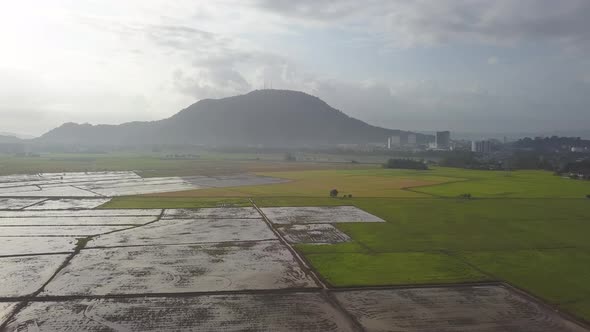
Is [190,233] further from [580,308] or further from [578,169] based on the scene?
[578,169]

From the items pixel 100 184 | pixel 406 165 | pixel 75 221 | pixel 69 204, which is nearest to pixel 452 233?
pixel 75 221

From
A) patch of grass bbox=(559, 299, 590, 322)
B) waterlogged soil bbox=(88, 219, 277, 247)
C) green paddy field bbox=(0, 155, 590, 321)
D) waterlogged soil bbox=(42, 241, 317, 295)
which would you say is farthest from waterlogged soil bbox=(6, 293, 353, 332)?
waterlogged soil bbox=(88, 219, 277, 247)

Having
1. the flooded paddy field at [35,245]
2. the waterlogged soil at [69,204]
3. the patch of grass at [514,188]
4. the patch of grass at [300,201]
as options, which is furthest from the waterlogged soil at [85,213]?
the patch of grass at [514,188]

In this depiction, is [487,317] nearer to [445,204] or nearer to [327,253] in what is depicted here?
[327,253]

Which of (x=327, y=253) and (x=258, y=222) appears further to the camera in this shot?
(x=258, y=222)

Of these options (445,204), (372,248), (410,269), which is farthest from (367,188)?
(410,269)
